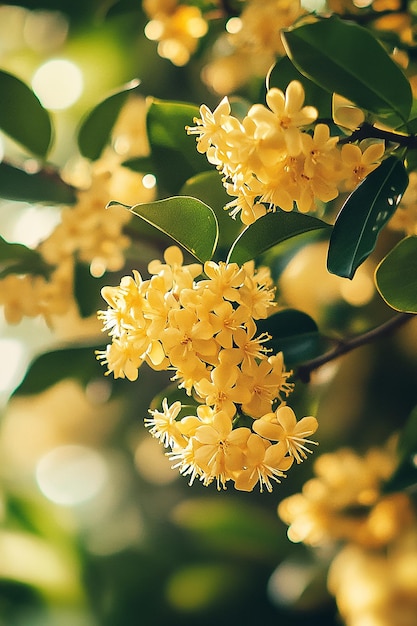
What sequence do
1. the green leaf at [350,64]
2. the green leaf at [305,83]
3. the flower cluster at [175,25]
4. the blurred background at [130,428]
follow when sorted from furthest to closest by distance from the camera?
the blurred background at [130,428] → the flower cluster at [175,25] → the green leaf at [305,83] → the green leaf at [350,64]

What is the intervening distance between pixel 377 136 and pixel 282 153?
10cm

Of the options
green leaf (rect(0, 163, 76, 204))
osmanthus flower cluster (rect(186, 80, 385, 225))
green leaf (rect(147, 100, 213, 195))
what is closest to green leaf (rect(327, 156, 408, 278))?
osmanthus flower cluster (rect(186, 80, 385, 225))

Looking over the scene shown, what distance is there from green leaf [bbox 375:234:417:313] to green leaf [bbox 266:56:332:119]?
165mm

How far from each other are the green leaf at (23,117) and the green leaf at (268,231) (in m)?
0.48

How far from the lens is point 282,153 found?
583 mm

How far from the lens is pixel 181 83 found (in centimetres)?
166

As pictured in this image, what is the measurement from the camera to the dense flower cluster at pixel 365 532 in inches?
42.7

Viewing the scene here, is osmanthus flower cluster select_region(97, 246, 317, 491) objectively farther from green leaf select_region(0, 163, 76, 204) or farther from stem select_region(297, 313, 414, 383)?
green leaf select_region(0, 163, 76, 204)

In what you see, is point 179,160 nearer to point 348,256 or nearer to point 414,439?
point 348,256

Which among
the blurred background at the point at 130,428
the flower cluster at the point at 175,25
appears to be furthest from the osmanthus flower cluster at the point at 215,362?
the flower cluster at the point at 175,25

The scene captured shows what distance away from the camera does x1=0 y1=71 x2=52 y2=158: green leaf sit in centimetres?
94

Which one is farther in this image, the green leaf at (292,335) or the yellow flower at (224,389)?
the green leaf at (292,335)

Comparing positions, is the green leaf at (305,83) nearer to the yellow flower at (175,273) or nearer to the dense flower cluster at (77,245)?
the yellow flower at (175,273)

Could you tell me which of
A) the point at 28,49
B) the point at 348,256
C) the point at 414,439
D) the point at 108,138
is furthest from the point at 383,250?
the point at 28,49
